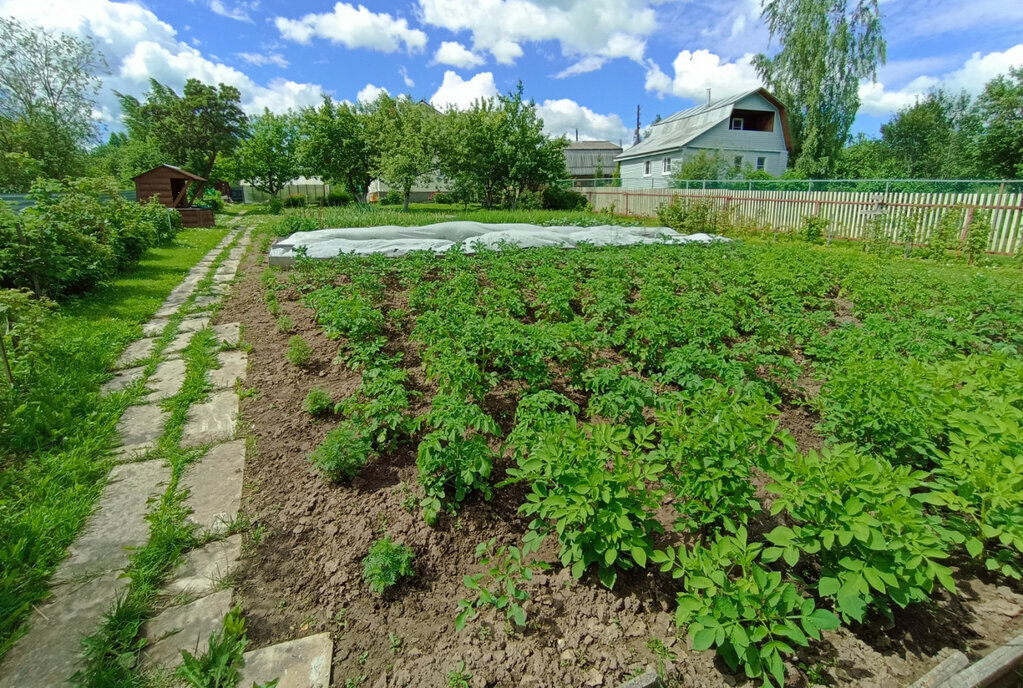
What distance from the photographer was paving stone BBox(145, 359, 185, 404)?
3.88m

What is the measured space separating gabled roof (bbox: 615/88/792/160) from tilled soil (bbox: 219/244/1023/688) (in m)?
27.0

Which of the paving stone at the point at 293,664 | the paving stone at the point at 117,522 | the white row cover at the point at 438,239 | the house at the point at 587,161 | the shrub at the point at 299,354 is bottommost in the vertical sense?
the paving stone at the point at 293,664

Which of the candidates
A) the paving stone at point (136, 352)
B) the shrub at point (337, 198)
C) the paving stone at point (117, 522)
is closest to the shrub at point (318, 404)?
the paving stone at point (117, 522)

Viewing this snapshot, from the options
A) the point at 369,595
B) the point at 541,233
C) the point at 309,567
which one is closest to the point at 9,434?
the point at 309,567

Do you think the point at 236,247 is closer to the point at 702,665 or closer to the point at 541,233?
the point at 541,233

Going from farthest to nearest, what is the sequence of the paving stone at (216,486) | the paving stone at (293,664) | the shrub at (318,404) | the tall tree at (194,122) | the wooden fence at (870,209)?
1. the tall tree at (194,122)
2. the wooden fence at (870,209)
3. the shrub at (318,404)
4. the paving stone at (216,486)
5. the paving stone at (293,664)

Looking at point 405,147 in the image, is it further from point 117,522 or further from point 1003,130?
point 1003,130

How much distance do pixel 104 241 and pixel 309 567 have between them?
8.84 m

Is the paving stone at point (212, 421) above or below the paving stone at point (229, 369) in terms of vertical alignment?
below

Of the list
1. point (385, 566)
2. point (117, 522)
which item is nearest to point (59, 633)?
point (117, 522)

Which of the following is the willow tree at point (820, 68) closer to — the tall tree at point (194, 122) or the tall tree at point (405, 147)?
the tall tree at point (405, 147)

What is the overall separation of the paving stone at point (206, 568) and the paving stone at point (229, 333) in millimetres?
3153

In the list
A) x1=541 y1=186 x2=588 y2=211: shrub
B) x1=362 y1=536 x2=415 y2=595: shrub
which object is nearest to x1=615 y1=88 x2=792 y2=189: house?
x1=541 y1=186 x2=588 y2=211: shrub

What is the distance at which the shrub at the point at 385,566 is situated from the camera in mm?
1981
